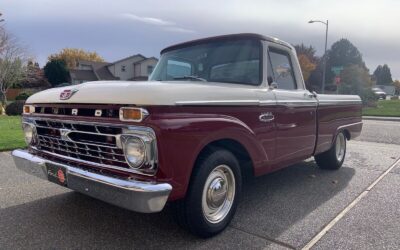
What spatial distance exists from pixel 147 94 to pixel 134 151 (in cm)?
46

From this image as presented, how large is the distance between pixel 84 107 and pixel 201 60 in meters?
1.75

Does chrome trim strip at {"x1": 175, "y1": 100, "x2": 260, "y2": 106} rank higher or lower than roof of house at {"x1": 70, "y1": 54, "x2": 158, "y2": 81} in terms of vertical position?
lower

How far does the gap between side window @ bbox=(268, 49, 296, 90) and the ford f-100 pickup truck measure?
14 millimetres

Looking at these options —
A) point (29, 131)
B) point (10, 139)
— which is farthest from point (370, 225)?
point (10, 139)

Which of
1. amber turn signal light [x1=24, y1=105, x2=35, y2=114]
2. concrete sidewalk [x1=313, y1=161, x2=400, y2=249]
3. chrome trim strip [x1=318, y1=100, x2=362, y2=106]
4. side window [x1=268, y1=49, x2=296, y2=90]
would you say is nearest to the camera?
concrete sidewalk [x1=313, y1=161, x2=400, y2=249]

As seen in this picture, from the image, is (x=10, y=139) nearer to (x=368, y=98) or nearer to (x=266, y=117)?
(x=266, y=117)

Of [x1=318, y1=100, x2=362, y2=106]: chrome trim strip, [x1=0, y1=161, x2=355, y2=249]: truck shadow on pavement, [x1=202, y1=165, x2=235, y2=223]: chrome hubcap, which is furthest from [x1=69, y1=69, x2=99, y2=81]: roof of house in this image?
[x1=202, y1=165, x2=235, y2=223]: chrome hubcap

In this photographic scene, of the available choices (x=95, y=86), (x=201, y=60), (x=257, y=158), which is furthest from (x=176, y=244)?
(x=201, y=60)

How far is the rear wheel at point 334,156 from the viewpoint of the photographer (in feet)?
20.1

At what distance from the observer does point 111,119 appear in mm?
2920

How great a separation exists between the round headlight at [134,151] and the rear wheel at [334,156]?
165 inches

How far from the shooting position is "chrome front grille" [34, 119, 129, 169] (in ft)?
9.77

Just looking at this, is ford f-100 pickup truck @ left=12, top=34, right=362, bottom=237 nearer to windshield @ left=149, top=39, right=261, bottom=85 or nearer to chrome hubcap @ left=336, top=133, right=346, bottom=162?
windshield @ left=149, top=39, right=261, bottom=85

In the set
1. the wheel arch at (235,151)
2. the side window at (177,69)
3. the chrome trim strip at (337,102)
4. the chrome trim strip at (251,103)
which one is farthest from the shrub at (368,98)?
the wheel arch at (235,151)
